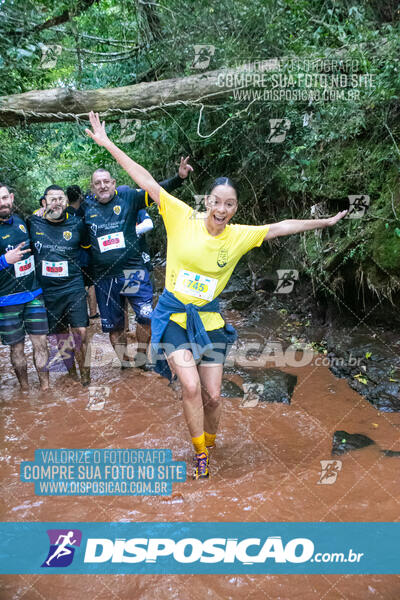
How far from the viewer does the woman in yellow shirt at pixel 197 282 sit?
303cm

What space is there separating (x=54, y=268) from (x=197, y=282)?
210cm

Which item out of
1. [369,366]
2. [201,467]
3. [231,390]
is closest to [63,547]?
[201,467]

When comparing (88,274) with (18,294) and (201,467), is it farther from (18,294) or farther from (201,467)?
(201,467)

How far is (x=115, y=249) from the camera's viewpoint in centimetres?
467

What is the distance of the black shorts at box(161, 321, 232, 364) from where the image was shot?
10.2 ft

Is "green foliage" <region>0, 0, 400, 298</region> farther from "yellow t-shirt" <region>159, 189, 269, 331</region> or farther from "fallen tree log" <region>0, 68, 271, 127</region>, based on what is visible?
"yellow t-shirt" <region>159, 189, 269, 331</region>

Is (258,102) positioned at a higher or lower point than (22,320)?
higher

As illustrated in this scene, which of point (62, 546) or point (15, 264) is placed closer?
point (62, 546)

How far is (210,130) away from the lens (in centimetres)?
707

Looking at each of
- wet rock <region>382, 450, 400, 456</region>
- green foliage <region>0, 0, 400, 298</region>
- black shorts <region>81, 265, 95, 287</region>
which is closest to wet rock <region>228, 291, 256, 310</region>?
green foliage <region>0, 0, 400, 298</region>

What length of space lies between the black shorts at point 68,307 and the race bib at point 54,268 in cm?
21

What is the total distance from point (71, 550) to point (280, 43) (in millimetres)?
6074

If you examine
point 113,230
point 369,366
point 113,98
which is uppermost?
point 113,98

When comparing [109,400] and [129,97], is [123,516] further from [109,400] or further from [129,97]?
[129,97]
